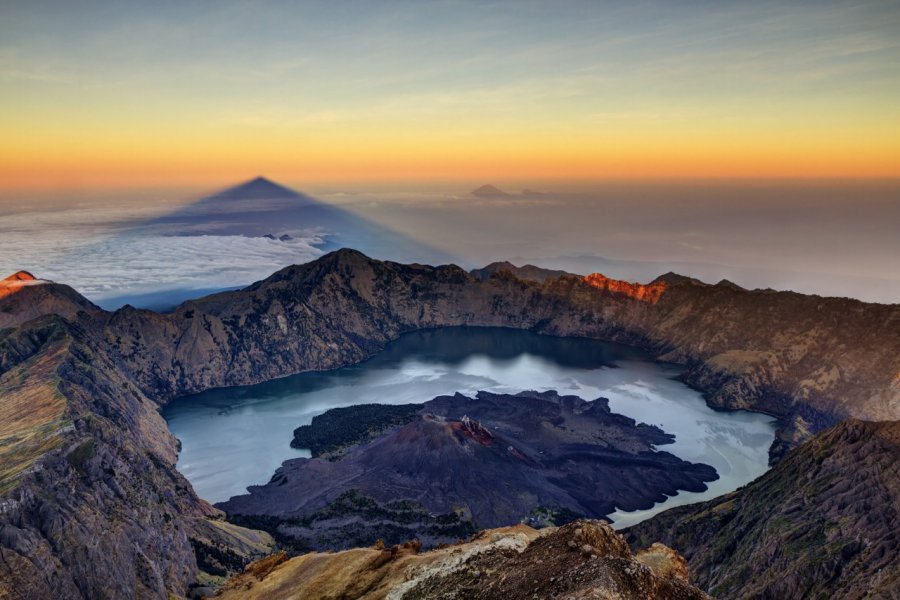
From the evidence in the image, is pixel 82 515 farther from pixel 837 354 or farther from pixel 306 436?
pixel 837 354

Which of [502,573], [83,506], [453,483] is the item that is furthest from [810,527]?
[83,506]

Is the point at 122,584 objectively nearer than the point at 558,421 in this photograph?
Yes

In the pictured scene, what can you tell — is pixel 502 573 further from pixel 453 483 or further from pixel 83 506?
pixel 453 483

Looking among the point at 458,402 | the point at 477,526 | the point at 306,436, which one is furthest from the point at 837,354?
the point at 306,436

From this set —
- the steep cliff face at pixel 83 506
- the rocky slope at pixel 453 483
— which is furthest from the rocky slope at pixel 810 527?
the steep cliff face at pixel 83 506

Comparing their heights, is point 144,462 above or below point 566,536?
below

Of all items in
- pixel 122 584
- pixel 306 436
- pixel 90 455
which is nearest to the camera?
pixel 122 584

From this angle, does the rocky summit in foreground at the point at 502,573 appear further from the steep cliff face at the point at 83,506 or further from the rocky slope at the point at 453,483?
the rocky slope at the point at 453,483
